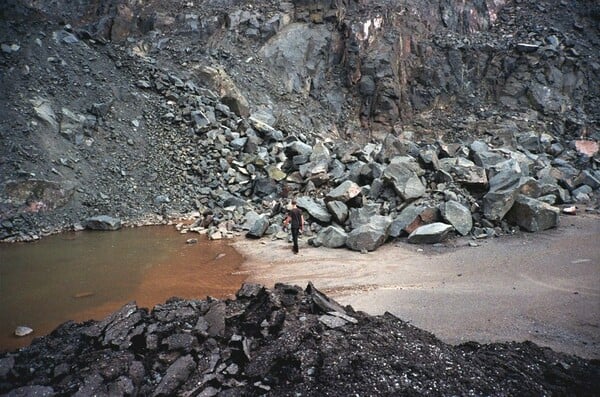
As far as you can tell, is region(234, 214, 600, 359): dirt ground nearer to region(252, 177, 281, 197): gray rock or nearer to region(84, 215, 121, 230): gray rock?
region(252, 177, 281, 197): gray rock

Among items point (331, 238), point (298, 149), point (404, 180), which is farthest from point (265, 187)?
point (404, 180)

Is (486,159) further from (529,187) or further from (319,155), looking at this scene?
(319,155)

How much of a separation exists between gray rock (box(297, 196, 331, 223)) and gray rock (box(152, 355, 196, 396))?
6.66 m

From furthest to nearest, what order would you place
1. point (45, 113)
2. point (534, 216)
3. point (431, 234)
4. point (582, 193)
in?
point (45, 113) → point (582, 193) → point (534, 216) → point (431, 234)

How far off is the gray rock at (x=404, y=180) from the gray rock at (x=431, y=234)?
1.50 metres

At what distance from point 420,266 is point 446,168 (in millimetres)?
4908

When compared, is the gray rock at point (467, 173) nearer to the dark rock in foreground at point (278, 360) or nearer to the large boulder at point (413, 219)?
the large boulder at point (413, 219)

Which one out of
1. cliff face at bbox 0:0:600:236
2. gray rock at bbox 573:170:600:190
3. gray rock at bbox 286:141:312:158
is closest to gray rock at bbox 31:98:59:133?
cliff face at bbox 0:0:600:236

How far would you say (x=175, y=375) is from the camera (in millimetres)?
3617

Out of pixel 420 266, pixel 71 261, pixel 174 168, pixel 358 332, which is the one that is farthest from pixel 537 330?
→ pixel 174 168

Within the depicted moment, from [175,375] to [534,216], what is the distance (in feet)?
28.9

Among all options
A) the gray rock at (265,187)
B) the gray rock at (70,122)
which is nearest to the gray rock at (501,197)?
the gray rock at (265,187)

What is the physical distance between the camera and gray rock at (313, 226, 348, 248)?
8.79 m

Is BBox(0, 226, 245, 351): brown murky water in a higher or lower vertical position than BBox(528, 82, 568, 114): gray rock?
lower
